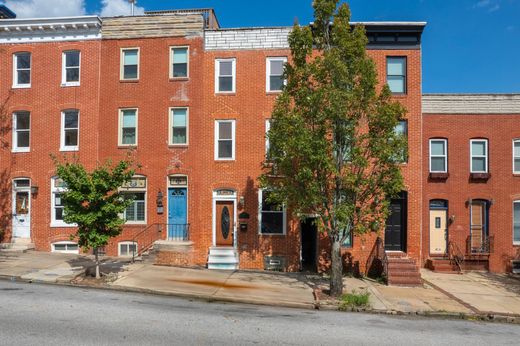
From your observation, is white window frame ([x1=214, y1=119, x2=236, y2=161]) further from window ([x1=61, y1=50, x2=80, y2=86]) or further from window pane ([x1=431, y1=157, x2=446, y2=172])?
window pane ([x1=431, y1=157, x2=446, y2=172])

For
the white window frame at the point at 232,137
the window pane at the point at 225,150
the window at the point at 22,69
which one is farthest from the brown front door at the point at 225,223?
the window at the point at 22,69

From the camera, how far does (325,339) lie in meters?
8.90

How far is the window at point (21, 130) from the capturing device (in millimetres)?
20109

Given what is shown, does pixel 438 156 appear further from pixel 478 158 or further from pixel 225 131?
pixel 225 131

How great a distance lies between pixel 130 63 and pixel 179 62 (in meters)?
2.22

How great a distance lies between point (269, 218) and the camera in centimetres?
1889

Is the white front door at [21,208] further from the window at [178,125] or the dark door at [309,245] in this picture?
the dark door at [309,245]

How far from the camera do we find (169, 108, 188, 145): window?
19.5 m

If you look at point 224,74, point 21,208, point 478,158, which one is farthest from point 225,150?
point 478,158

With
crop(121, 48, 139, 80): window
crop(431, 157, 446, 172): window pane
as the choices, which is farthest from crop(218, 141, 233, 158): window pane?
crop(431, 157, 446, 172): window pane

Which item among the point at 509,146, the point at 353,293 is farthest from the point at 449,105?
the point at 353,293

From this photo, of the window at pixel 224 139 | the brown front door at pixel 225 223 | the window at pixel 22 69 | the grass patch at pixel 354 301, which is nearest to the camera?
the grass patch at pixel 354 301

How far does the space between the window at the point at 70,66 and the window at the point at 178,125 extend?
4731mm

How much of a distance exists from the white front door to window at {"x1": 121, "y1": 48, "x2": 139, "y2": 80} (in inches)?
253
